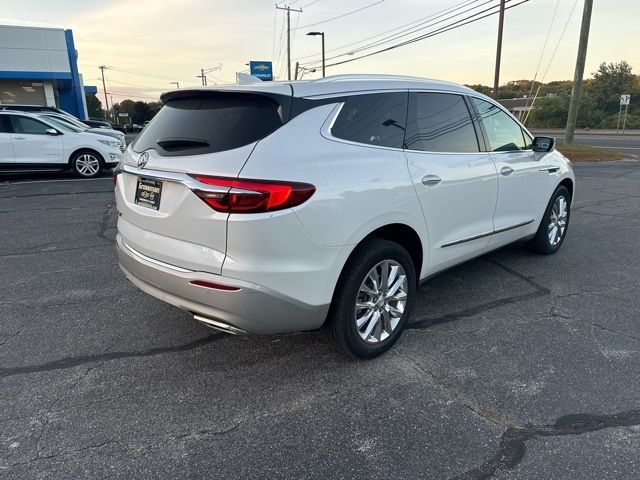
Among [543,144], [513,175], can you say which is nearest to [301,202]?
[513,175]

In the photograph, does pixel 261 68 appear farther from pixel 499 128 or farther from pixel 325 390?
pixel 325 390

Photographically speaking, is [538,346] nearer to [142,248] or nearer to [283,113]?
A: [283,113]

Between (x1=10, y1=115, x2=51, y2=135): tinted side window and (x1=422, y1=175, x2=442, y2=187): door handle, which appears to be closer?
(x1=422, y1=175, x2=442, y2=187): door handle

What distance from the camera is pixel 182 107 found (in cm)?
327

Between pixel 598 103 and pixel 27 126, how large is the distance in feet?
218

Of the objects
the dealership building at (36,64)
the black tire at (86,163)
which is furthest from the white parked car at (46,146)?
the dealership building at (36,64)

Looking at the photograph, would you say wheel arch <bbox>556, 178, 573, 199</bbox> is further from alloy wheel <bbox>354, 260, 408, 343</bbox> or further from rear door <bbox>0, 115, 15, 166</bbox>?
rear door <bbox>0, 115, 15, 166</bbox>

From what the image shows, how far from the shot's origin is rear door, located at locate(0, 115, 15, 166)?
10.9m

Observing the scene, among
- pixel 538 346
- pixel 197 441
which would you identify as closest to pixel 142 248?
pixel 197 441

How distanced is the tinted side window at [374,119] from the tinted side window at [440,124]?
109 millimetres

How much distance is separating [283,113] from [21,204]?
774 cm

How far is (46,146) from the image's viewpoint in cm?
1120

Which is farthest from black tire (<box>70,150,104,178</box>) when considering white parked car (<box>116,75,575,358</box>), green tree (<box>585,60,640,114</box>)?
green tree (<box>585,60,640,114</box>)

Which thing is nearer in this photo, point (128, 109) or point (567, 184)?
point (567, 184)
